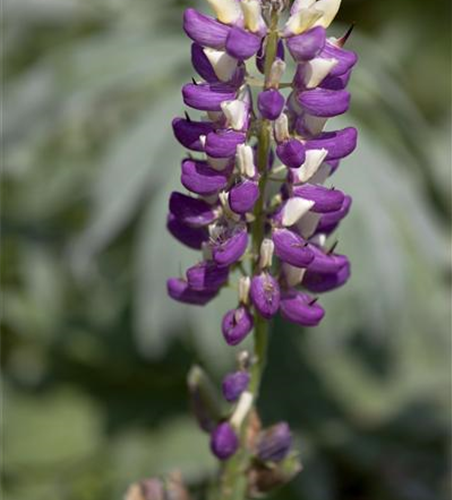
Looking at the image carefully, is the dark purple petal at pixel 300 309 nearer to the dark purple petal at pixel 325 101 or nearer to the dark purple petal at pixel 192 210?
the dark purple petal at pixel 192 210

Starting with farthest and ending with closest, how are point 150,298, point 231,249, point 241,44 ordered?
point 150,298
point 231,249
point 241,44

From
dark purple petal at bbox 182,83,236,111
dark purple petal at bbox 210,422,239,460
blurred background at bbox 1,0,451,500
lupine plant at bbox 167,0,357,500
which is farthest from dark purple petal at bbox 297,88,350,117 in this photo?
blurred background at bbox 1,0,451,500

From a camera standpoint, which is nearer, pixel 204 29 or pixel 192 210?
pixel 204 29

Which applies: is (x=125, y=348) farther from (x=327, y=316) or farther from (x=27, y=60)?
(x=27, y=60)

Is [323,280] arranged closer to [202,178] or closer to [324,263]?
[324,263]

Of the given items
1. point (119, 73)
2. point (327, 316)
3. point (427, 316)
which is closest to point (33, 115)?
point (119, 73)

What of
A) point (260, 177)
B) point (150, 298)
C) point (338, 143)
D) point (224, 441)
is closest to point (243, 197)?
point (260, 177)

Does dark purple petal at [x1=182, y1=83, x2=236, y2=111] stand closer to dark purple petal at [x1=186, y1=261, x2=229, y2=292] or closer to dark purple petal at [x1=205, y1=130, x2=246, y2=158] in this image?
dark purple petal at [x1=205, y1=130, x2=246, y2=158]
